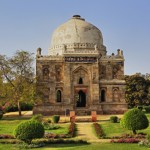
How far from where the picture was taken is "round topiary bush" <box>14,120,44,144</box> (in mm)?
16705

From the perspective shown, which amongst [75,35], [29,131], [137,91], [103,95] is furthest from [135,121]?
[137,91]

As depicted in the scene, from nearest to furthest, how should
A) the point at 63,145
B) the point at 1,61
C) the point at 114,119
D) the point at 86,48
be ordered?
the point at 63,145
the point at 114,119
the point at 1,61
the point at 86,48

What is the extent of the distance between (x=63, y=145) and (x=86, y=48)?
80.5 feet

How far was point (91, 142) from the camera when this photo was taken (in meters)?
18.1

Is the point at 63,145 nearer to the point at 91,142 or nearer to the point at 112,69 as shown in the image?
the point at 91,142

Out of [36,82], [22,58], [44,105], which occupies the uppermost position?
[22,58]

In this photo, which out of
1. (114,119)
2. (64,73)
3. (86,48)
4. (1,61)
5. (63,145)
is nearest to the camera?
(63,145)

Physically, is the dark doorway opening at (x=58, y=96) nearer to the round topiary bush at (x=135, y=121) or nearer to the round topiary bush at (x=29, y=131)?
the round topiary bush at (x=135, y=121)

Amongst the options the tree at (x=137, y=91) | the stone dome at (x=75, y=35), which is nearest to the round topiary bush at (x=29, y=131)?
the stone dome at (x=75, y=35)

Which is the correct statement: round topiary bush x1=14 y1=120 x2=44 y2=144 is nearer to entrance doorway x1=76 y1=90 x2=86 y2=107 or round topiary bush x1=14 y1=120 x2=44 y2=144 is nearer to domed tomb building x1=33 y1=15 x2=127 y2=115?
domed tomb building x1=33 y1=15 x2=127 y2=115

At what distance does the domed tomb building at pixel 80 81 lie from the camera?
122 feet

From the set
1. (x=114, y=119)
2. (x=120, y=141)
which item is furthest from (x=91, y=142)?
(x=114, y=119)

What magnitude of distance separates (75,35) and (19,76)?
1051 centimetres

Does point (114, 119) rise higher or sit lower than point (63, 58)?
lower
